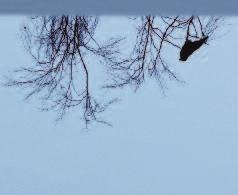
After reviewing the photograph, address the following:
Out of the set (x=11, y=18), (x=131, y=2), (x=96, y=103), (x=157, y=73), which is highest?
(x=131, y=2)

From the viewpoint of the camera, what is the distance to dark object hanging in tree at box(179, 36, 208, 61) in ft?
6.13

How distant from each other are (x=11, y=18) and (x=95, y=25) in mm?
392

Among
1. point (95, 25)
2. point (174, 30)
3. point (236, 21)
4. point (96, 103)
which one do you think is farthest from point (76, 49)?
point (236, 21)

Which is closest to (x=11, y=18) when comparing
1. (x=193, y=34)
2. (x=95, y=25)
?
(x=95, y=25)

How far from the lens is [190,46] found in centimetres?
188

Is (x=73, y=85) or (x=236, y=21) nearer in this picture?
(x=73, y=85)

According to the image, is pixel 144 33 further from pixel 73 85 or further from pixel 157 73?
pixel 73 85

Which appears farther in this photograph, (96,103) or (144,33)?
(144,33)

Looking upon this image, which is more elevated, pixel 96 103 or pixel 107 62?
pixel 107 62

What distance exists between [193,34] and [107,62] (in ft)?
1.34

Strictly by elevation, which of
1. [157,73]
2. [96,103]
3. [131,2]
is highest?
[131,2]

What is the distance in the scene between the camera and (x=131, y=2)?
1919 millimetres

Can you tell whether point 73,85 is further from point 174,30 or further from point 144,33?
point 174,30

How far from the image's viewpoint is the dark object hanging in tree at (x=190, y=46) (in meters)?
1.87
